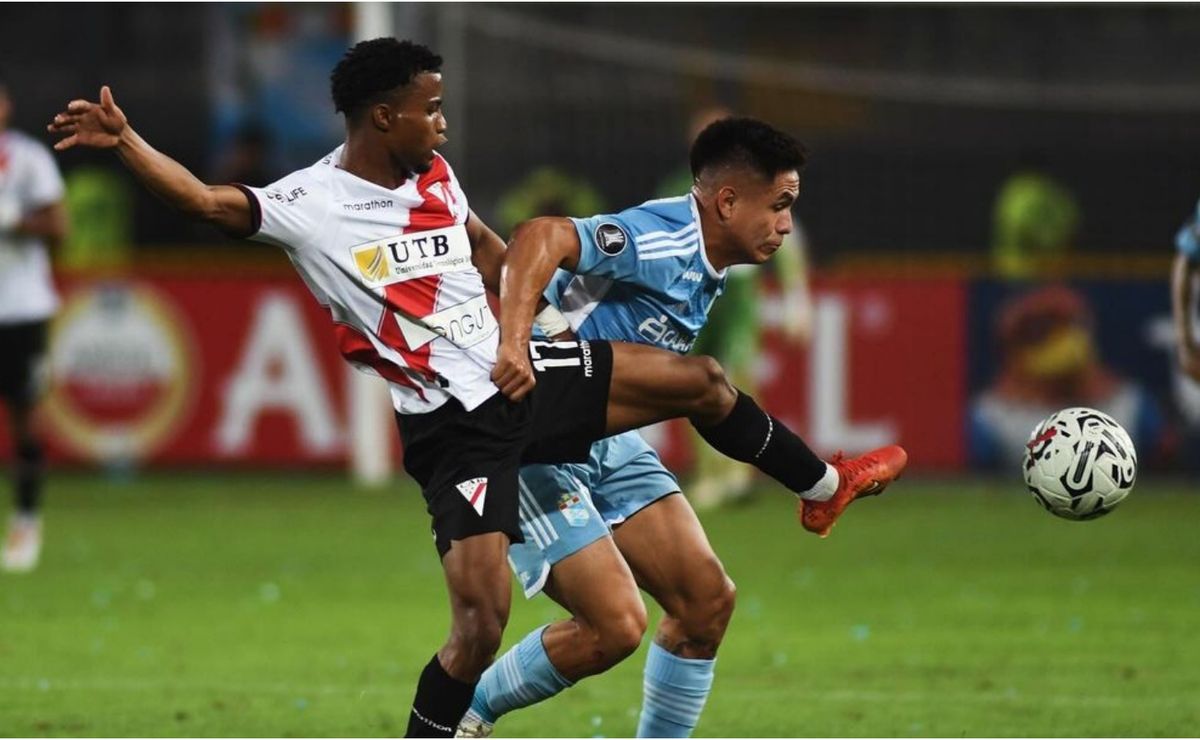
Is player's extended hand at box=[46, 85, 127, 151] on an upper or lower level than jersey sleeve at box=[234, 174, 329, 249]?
upper

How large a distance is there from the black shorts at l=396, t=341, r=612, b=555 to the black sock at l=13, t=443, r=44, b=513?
249 inches

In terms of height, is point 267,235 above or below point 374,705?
above

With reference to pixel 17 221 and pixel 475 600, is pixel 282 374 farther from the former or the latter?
pixel 475 600

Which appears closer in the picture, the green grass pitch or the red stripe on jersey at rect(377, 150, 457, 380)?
the red stripe on jersey at rect(377, 150, 457, 380)

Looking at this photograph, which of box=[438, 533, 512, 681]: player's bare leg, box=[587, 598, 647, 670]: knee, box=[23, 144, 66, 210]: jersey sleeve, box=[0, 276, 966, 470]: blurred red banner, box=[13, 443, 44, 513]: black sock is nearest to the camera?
box=[438, 533, 512, 681]: player's bare leg

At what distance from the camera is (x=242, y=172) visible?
18031mm

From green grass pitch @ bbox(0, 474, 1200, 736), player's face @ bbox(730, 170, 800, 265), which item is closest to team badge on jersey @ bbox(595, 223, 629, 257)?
player's face @ bbox(730, 170, 800, 265)

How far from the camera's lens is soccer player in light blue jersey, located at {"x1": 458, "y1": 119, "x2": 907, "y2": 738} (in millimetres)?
6340

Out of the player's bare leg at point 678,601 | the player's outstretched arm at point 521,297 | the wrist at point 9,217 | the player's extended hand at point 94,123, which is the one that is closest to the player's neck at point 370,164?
the player's outstretched arm at point 521,297

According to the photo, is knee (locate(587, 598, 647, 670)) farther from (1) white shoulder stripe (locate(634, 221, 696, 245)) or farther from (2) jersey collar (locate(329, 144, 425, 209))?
(2) jersey collar (locate(329, 144, 425, 209))

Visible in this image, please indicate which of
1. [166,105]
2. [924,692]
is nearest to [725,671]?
[924,692]

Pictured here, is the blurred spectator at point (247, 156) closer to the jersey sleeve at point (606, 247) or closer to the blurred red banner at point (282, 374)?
the blurred red banner at point (282, 374)

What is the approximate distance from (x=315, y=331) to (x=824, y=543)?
513 centimetres

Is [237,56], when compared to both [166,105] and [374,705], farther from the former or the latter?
[374,705]
